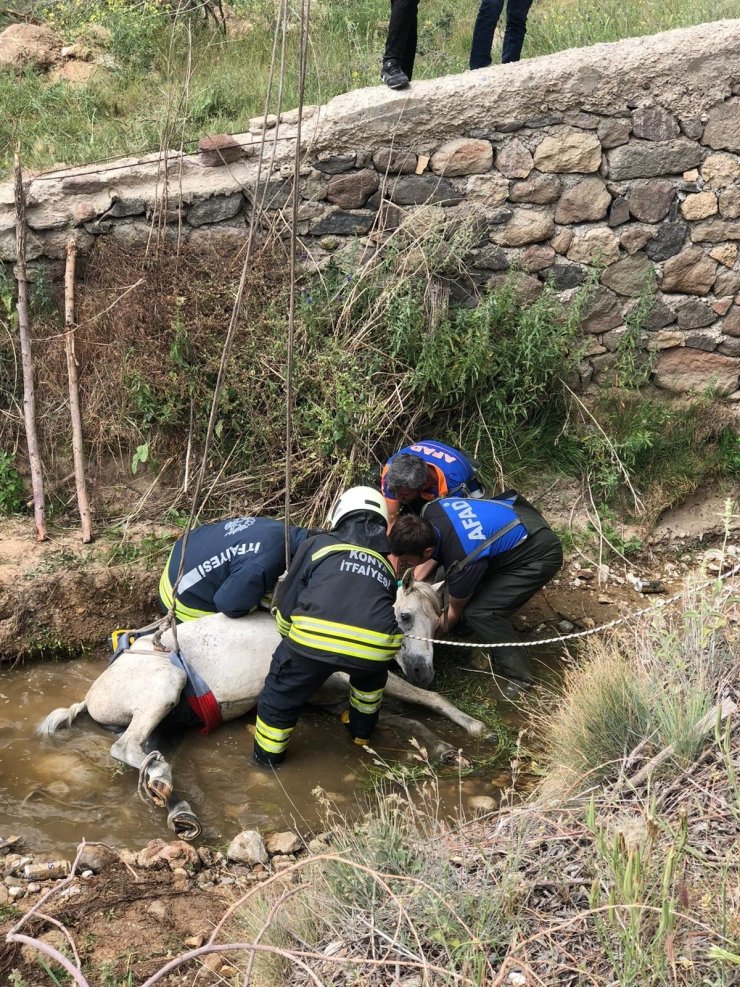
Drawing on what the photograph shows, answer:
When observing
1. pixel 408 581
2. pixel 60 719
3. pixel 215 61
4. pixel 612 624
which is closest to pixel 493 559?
pixel 408 581

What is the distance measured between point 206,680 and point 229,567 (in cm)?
62

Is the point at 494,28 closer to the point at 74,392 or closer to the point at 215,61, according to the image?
the point at 215,61

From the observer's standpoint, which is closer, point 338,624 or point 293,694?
point 338,624

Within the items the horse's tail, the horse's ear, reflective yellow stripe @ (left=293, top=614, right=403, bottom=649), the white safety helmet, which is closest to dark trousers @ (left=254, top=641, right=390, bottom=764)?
reflective yellow stripe @ (left=293, top=614, right=403, bottom=649)

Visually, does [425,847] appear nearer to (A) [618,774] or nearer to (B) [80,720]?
(A) [618,774]

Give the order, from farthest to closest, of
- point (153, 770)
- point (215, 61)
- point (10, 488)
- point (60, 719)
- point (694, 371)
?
point (215, 61) → point (694, 371) → point (10, 488) → point (60, 719) → point (153, 770)

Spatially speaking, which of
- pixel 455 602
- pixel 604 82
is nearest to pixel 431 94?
pixel 604 82

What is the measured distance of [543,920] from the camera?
295 cm

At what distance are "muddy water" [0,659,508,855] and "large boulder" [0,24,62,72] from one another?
6.79 meters

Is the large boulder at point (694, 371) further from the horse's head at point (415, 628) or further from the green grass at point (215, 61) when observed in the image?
the green grass at point (215, 61)

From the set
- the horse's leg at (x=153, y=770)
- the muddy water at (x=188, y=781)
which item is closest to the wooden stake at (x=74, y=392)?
the muddy water at (x=188, y=781)

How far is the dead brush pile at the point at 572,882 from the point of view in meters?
2.66

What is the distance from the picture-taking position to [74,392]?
6.23 m

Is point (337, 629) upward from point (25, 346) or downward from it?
downward
